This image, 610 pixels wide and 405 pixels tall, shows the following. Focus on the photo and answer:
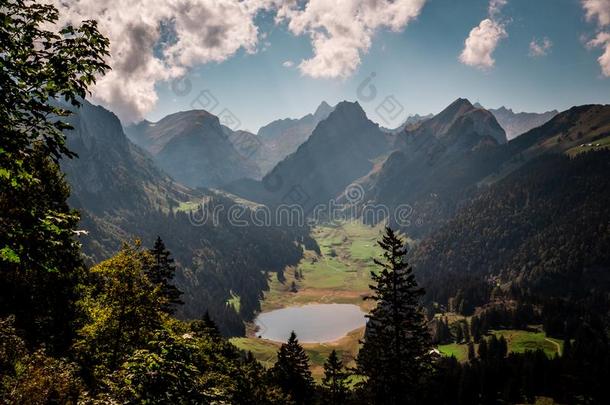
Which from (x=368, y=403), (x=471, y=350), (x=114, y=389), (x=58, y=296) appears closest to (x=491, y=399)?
(x=471, y=350)

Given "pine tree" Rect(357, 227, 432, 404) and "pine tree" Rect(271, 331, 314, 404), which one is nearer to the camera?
"pine tree" Rect(357, 227, 432, 404)

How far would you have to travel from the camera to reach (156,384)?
14211 millimetres

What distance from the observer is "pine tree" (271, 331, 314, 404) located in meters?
86.0

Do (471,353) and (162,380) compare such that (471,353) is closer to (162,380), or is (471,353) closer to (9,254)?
(162,380)

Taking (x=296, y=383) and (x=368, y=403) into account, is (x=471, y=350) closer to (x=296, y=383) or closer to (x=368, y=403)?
(x=296, y=383)

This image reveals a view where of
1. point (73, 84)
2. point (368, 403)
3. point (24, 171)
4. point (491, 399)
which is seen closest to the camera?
point (24, 171)

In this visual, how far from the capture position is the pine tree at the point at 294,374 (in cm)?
8600

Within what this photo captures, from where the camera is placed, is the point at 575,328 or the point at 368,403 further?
the point at 575,328

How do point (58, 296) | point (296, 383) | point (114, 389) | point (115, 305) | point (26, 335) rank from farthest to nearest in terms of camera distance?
point (296, 383) → point (58, 296) → point (26, 335) → point (115, 305) → point (114, 389)

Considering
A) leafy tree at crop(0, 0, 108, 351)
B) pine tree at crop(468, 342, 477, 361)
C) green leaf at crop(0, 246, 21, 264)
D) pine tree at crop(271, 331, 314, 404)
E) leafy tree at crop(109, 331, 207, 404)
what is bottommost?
pine tree at crop(468, 342, 477, 361)

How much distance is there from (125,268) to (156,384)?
19422 mm

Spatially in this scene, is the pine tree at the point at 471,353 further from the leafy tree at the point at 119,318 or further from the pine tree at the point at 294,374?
the leafy tree at the point at 119,318

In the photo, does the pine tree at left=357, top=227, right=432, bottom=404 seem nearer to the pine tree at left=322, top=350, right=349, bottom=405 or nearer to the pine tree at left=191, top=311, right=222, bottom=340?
the pine tree at left=191, top=311, right=222, bottom=340

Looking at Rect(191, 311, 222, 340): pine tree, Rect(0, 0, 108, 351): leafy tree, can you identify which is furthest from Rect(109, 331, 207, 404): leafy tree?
Rect(191, 311, 222, 340): pine tree
